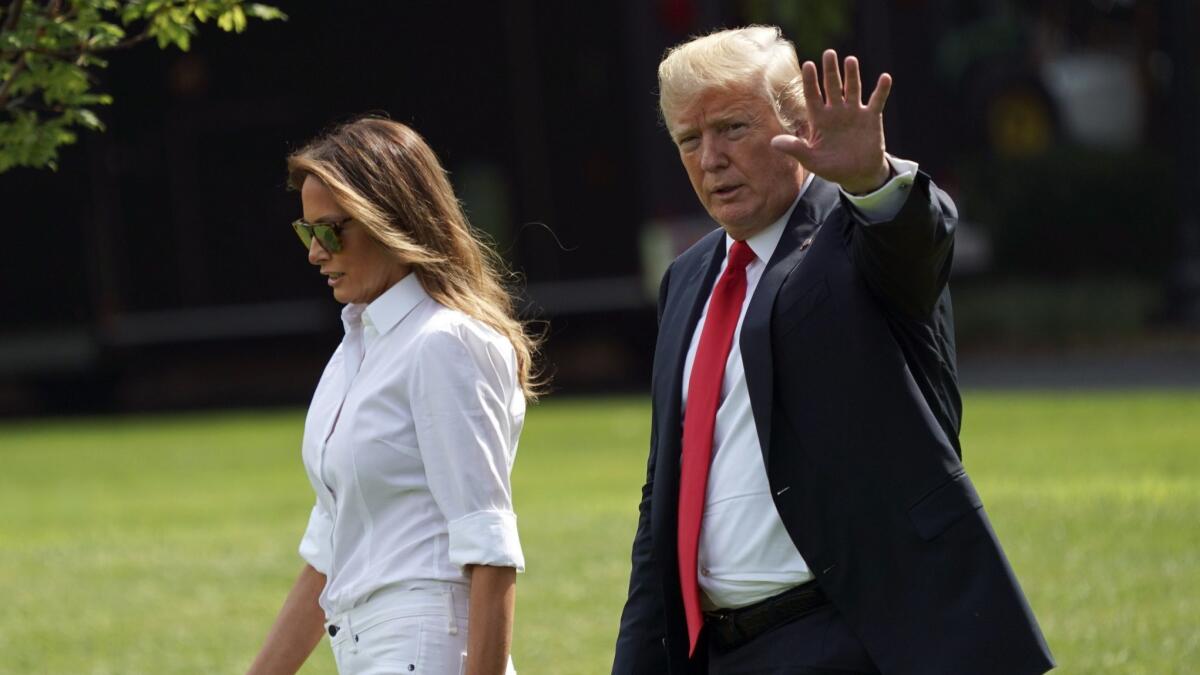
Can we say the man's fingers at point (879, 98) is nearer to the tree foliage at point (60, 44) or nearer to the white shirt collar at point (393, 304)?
the white shirt collar at point (393, 304)

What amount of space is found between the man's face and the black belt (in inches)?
27.9

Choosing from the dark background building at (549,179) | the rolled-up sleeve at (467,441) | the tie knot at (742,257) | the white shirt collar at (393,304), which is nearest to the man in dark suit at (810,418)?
the tie knot at (742,257)

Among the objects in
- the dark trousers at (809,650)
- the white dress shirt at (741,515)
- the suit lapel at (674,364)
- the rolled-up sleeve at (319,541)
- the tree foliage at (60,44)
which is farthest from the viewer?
the tree foliage at (60,44)

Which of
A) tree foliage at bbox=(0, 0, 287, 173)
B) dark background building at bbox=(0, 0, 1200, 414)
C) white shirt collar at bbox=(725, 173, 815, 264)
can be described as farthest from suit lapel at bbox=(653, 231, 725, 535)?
dark background building at bbox=(0, 0, 1200, 414)

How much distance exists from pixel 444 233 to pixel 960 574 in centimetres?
124

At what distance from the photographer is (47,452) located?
17.0 m

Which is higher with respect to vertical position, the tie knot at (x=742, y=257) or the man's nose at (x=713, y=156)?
the man's nose at (x=713, y=156)

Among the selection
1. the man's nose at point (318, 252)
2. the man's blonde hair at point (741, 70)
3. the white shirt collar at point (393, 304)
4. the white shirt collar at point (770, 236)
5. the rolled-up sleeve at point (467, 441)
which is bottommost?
the rolled-up sleeve at point (467, 441)

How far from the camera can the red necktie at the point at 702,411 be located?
372 cm

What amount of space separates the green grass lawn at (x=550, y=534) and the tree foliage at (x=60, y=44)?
3553mm

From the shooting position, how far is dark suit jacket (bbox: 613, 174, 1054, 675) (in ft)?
11.0

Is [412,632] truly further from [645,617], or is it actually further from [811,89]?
[811,89]

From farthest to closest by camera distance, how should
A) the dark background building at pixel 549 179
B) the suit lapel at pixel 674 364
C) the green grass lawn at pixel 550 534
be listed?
the dark background building at pixel 549 179 < the green grass lawn at pixel 550 534 < the suit lapel at pixel 674 364

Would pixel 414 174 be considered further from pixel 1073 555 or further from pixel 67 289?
pixel 67 289
